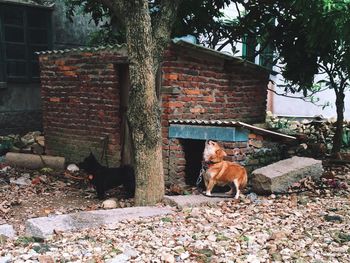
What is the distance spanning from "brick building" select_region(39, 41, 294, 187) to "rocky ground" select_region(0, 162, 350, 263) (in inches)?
58.3

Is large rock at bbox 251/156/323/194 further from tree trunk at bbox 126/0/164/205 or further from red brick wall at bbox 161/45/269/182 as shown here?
tree trunk at bbox 126/0/164/205

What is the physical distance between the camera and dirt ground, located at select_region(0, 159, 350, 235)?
19.2ft

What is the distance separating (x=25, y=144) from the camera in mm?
8969

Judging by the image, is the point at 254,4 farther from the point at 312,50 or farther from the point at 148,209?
the point at 148,209

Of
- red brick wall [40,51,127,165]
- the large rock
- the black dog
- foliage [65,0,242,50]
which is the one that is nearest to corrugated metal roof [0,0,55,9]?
foliage [65,0,242,50]

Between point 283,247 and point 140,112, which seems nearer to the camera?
point 283,247

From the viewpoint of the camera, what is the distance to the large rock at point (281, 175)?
5996 mm

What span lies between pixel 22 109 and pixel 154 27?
6052 millimetres

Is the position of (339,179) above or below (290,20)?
below

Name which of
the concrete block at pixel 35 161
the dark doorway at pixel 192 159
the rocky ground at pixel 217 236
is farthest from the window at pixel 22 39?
the dark doorway at pixel 192 159

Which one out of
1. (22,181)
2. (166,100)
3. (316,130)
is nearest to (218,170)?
(166,100)

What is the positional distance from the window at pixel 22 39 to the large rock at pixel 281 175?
6606mm

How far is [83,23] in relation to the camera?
1135 cm

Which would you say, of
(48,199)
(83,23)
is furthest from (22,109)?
(48,199)
